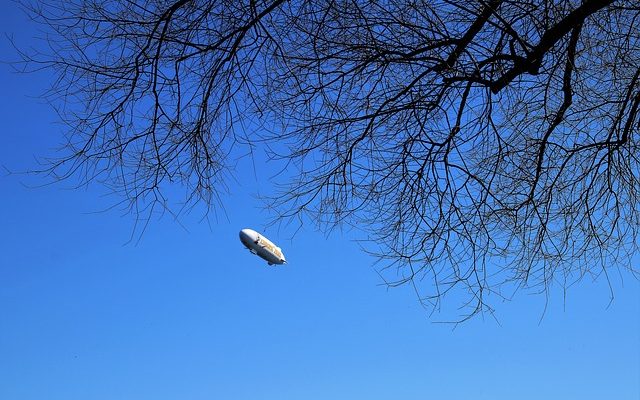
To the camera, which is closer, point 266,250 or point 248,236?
point 266,250

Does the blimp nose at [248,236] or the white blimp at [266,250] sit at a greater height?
the blimp nose at [248,236]

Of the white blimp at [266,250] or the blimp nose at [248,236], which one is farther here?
the blimp nose at [248,236]

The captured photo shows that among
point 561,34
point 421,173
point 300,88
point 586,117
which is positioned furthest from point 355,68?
point 586,117

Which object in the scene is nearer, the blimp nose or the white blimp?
the white blimp

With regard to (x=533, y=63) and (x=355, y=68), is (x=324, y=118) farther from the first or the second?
(x=533, y=63)

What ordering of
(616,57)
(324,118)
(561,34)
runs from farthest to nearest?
(616,57) → (324,118) → (561,34)

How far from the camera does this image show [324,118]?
4.39m

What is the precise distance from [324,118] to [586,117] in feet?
5.21

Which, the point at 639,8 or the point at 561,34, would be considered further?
the point at 639,8

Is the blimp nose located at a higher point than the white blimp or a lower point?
higher

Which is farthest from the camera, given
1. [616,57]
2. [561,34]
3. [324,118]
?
[616,57]

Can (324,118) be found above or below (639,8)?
below

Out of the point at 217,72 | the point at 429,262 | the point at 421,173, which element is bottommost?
the point at 429,262

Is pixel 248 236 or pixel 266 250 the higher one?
pixel 248 236
